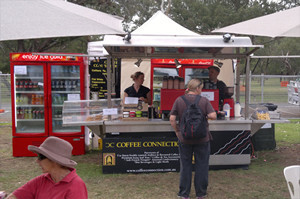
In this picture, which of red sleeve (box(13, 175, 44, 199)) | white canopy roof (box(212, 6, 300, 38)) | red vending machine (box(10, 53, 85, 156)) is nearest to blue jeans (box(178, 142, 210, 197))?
white canopy roof (box(212, 6, 300, 38))

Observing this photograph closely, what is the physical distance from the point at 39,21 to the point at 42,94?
4.64 m

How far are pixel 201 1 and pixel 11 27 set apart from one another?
22170 mm

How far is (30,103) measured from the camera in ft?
24.9

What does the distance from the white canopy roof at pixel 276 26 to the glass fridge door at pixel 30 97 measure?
14.6 ft

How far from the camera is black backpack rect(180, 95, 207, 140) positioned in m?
4.36

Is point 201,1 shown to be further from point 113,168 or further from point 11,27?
point 11,27

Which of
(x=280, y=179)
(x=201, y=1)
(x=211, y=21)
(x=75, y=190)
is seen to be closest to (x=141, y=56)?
(x=280, y=179)

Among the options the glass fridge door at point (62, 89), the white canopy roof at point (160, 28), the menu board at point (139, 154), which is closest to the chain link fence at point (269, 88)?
the white canopy roof at point (160, 28)

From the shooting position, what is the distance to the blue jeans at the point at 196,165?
180 inches

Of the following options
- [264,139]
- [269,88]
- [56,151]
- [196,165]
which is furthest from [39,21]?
[269,88]

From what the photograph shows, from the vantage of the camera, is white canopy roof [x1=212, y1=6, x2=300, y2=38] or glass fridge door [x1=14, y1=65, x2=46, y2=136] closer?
white canopy roof [x1=212, y1=6, x2=300, y2=38]

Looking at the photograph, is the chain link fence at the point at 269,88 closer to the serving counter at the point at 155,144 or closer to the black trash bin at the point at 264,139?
the black trash bin at the point at 264,139

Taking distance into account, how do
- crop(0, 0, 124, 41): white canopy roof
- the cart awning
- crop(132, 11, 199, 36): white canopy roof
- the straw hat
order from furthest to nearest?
crop(132, 11, 199, 36): white canopy roof < the cart awning < crop(0, 0, 124, 41): white canopy roof < the straw hat

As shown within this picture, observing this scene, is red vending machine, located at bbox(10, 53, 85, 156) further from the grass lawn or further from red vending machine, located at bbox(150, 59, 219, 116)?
red vending machine, located at bbox(150, 59, 219, 116)
